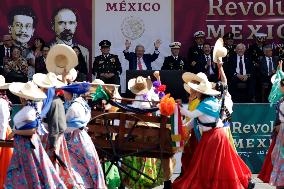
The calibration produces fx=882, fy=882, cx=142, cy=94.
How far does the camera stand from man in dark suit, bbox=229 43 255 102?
18797 millimetres

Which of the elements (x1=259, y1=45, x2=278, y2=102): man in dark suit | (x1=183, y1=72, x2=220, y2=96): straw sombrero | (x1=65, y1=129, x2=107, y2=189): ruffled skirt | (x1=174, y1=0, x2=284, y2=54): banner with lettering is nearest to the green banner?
(x1=259, y1=45, x2=278, y2=102): man in dark suit

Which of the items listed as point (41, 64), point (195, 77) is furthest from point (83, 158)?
point (41, 64)

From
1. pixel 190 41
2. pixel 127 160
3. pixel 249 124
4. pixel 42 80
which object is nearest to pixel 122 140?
pixel 127 160

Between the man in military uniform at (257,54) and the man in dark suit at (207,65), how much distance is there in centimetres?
91

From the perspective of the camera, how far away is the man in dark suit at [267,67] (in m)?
19.0

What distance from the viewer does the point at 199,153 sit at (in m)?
11.7

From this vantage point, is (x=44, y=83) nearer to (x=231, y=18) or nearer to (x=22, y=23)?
(x=22, y=23)

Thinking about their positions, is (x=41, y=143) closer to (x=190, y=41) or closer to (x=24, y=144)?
(x=24, y=144)

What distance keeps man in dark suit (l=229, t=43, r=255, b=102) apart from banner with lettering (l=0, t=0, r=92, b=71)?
A: 3.44m

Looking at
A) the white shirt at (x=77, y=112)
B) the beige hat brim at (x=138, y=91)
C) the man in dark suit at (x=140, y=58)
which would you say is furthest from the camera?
the man in dark suit at (x=140, y=58)

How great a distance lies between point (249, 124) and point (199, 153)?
414 cm

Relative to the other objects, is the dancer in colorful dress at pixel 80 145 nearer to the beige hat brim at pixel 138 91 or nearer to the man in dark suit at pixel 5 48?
the beige hat brim at pixel 138 91

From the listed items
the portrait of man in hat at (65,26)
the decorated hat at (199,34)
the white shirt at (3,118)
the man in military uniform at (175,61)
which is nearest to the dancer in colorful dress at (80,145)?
the white shirt at (3,118)

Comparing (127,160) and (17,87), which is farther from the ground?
(17,87)
